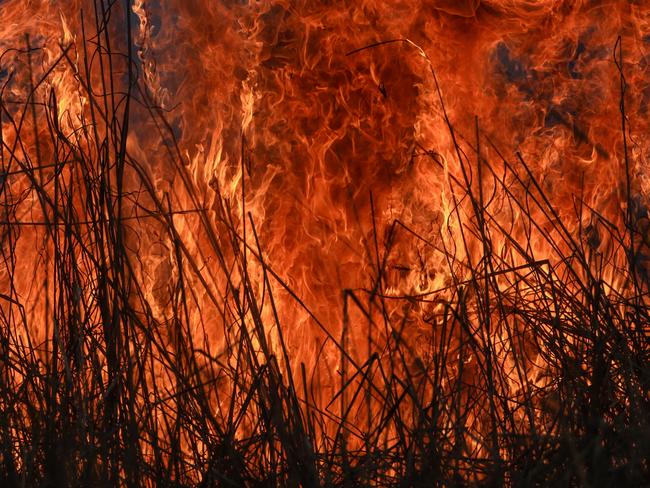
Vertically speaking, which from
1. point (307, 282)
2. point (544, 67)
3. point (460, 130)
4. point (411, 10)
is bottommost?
point (307, 282)

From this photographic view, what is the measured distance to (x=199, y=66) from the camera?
3.67 meters

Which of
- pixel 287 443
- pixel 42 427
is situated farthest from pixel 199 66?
pixel 287 443

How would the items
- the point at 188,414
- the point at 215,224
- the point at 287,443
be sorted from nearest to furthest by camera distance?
the point at 287,443 → the point at 188,414 → the point at 215,224

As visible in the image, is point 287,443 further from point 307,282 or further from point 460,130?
point 460,130

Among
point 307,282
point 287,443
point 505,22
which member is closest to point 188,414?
point 287,443

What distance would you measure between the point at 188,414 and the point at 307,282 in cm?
213

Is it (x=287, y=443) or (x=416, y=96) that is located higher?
(x=416, y=96)

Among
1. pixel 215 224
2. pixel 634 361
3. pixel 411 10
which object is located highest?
pixel 411 10

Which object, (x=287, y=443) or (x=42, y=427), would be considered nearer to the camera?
(x=287, y=443)

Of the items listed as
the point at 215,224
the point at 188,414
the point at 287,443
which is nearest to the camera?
the point at 287,443

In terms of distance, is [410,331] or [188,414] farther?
[410,331]

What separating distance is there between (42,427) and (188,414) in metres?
0.28

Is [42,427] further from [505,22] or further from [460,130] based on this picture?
[505,22]

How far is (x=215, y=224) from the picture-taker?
3.58m
